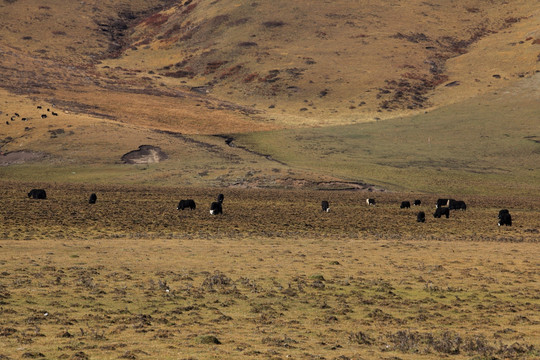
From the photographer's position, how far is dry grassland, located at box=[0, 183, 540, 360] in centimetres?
1438

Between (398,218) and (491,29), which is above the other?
(491,29)

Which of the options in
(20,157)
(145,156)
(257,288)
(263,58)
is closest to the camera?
(257,288)

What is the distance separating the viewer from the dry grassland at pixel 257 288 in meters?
14.4

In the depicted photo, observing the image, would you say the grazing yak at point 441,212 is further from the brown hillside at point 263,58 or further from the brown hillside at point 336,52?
the brown hillside at point 336,52

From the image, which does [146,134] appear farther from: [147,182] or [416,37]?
[416,37]

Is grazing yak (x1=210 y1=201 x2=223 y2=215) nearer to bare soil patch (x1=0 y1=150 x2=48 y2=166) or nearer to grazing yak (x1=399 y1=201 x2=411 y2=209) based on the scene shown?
grazing yak (x1=399 y1=201 x2=411 y2=209)

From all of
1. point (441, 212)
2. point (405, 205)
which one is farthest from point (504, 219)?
point (405, 205)

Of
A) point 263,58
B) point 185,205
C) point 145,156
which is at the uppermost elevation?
point 263,58

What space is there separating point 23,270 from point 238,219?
77.2ft

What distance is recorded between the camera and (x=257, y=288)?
2153 cm

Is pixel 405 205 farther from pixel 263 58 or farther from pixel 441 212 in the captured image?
pixel 263 58

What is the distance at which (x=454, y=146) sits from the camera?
A: 104 m

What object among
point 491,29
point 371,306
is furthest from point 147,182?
point 491,29

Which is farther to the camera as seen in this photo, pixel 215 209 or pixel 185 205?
pixel 185 205
